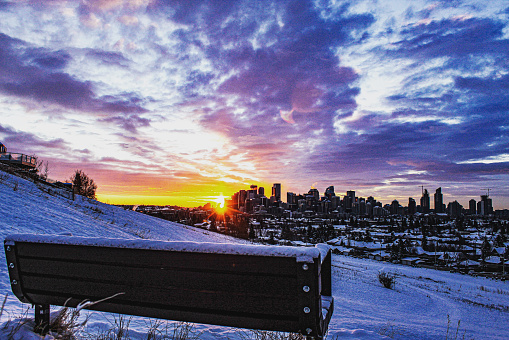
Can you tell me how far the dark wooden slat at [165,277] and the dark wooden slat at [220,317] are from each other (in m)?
0.21

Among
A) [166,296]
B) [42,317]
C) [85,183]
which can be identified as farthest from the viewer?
[85,183]

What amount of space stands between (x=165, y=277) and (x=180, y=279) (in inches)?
5.6

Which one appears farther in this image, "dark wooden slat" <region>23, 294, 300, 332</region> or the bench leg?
the bench leg

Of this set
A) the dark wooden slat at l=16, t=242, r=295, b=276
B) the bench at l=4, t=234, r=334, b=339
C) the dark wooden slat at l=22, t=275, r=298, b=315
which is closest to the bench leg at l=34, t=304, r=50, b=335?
the bench at l=4, t=234, r=334, b=339

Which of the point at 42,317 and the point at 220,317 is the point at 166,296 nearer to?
the point at 220,317

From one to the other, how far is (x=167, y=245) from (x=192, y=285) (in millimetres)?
382

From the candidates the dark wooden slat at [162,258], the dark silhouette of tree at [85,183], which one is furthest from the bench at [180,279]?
the dark silhouette of tree at [85,183]

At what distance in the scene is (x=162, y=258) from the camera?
7.42ft

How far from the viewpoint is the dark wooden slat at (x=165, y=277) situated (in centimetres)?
205

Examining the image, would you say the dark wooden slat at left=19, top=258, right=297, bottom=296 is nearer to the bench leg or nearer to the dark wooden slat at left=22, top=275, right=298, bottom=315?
the dark wooden slat at left=22, top=275, right=298, bottom=315

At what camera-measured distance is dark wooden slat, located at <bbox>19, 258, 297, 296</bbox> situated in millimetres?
2053

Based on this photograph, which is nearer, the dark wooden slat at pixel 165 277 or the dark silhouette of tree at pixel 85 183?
the dark wooden slat at pixel 165 277

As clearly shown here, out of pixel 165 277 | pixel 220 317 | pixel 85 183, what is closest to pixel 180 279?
pixel 165 277

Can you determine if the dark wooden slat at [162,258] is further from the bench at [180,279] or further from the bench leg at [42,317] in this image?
the bench leg at [42,317]
